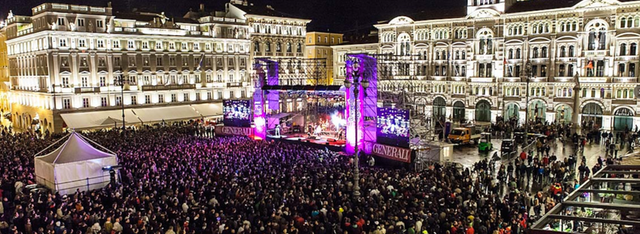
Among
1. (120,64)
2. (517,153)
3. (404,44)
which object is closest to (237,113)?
(120,64)

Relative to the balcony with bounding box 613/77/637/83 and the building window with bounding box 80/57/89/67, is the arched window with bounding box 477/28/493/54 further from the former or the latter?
the building window with bounding box 80/57/89/67

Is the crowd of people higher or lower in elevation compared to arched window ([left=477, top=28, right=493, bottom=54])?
lower

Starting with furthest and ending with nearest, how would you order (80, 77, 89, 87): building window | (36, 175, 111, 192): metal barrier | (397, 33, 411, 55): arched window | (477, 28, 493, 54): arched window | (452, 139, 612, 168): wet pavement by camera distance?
(397, 33, 411, 55): arched window, (477, 28, 493, 54): arched window, (80, 77, 89, 87): building window, (452, 139, 612, 168): wet pavement, (36, 175, 111, 192): metal barrier

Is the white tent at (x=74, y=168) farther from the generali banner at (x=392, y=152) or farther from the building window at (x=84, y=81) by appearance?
the building window at (x=84, y=81)

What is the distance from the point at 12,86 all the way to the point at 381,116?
49.5m

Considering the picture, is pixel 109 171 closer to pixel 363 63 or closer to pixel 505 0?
pixel 363 63

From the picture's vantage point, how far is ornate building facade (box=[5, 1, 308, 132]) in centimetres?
4716

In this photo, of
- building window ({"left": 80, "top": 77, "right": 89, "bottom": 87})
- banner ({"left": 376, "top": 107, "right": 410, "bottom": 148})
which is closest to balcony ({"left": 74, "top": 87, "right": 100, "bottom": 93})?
building window ({"left": 80, "top": 77, "right": 89, "bottom": 87})

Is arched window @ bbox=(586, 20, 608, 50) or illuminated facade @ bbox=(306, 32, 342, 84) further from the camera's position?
illuminated facade @ bbox=(306, 32, 342, 84)

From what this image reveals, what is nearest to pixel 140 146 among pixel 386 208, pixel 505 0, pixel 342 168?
pixel 342 168

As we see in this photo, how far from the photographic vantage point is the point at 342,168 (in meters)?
24.7

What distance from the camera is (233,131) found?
4162cm

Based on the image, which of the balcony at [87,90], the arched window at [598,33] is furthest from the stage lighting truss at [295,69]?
the arched window at [598,33]

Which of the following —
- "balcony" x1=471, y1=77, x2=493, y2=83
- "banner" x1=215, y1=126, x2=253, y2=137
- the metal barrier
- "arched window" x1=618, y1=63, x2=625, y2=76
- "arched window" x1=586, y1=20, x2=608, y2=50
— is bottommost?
the metal barrier
